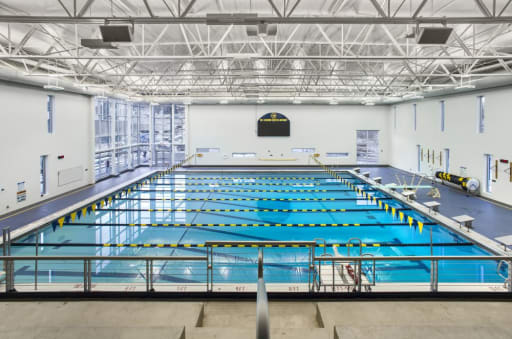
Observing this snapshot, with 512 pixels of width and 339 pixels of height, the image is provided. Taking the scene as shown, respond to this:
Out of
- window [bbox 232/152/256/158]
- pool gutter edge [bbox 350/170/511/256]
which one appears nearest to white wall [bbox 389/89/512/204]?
pool gutter edge [bbox 350/170/511/256]

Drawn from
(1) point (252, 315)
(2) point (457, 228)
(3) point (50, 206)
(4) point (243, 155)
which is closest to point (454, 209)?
(2) point (457, 228)

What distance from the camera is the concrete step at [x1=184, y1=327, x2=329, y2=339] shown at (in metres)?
3.09

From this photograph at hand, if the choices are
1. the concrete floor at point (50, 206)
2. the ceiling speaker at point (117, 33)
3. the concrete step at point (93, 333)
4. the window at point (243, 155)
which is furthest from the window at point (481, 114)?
the concrete floor at point (50, 206)

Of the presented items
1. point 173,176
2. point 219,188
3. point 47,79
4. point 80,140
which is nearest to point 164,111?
point 173,176

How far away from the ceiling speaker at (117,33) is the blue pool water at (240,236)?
429 cm

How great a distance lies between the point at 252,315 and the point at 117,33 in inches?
214

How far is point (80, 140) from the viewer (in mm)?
18391

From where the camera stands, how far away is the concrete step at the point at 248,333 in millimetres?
3094

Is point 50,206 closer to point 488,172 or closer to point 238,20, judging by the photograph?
point 238,20

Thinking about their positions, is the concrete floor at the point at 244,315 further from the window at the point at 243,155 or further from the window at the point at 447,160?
the window at the point at 243,155

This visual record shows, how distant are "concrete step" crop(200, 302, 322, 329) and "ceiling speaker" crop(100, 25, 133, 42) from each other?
502 cm

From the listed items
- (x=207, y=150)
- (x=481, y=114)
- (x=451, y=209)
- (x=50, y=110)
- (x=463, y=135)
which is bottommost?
(x=451, y=209)

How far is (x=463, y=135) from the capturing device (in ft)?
56.5

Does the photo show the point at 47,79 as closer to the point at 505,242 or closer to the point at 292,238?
A: the point at 292,238
